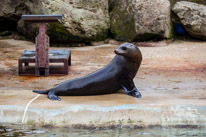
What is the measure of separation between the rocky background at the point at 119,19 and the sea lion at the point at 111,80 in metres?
7.44

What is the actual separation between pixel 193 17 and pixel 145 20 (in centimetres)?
164

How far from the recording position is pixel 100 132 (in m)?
4.01

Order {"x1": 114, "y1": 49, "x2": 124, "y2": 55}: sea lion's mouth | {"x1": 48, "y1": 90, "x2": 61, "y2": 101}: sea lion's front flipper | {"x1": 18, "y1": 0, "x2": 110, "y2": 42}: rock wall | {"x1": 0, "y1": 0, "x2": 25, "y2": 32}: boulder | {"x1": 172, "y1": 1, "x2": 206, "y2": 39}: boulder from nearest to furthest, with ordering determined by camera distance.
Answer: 1. {"x1": 48, "y1": 90, "x2": 61, "y2": 101}: sea lion's front flipper
2. {"x1": 114, "y1": 49, "x2": 124, "y2": 55}: sea lion's mouth
3. {"x1": 172, "y1": 1, "x2": 206, "y2": 39}: boulder
4. {"x1": 18, "y1": 0, "x2": 110, "y2": 42}: rock wall
5. {"x1": 0, "y1": 0, "x2": 25, "y2": 32}: boulder

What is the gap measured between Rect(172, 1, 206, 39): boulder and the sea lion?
7810 millimetres

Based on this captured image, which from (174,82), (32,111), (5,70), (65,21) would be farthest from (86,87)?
(65,21)

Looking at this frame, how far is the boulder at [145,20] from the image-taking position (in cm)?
1266

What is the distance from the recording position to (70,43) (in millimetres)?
13344

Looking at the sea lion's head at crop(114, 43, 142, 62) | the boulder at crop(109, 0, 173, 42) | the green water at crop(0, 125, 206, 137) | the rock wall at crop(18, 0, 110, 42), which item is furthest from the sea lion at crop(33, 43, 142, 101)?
the rock wall at crop(18, 0, 110, 42)

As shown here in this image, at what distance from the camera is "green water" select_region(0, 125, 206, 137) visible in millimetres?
3928

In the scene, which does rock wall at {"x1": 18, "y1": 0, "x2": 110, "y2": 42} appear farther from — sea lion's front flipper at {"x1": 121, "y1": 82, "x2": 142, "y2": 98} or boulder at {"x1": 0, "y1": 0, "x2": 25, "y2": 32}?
sea lion's front flipper at {"x1": 121, "y1": 82, "x2": 142, "y2": 98}

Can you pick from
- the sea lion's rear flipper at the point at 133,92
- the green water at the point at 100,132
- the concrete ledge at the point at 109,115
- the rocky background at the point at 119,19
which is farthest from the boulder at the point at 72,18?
A: the green water at the point at 100,132

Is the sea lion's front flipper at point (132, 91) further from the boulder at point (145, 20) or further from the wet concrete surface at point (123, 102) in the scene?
the boulder at point (145, 20)

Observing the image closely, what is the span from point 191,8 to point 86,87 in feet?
28.1

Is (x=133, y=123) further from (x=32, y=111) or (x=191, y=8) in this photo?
(x=191, y=8)
